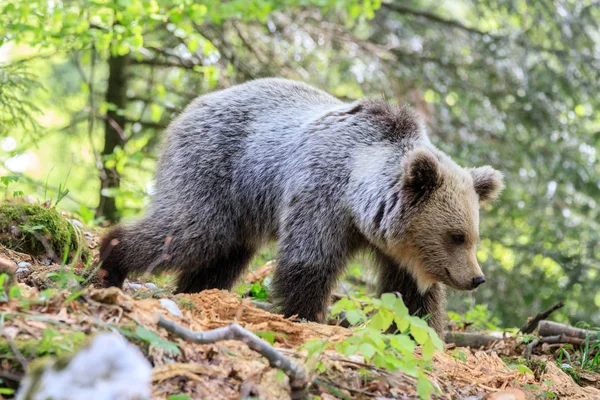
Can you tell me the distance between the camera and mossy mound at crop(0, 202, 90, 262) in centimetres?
548

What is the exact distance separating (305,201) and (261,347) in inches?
101

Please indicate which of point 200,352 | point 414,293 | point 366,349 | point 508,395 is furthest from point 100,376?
point 414,293

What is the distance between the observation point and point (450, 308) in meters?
Result: 9.57

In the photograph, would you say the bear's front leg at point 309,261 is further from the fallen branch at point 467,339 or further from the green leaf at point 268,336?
the green leaf at point 268,336

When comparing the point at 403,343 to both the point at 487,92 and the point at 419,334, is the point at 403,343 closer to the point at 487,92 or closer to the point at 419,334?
the point at 419,334

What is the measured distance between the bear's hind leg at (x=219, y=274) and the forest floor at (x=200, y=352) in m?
2.05

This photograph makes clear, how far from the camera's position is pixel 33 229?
17.5 feet

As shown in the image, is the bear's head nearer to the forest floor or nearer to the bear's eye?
the bear's eye

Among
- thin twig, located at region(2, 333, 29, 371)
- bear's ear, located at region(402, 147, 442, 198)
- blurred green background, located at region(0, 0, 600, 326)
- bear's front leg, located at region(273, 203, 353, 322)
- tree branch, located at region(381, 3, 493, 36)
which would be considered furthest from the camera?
tree branch, located at region(381, 3, 493, 36)

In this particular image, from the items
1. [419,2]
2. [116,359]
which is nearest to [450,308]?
[419,2]

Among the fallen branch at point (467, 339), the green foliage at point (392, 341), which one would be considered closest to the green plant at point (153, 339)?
the green foliage at point (392, 341)

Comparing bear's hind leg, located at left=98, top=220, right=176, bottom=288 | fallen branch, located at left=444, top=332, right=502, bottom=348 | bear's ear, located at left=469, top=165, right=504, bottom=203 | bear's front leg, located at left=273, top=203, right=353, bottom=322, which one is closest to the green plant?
bear's front leg, located at left=273, top=203, right=353, bottom=322

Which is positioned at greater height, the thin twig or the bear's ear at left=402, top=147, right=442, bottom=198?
the thin twig

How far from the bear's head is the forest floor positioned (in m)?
1.20
